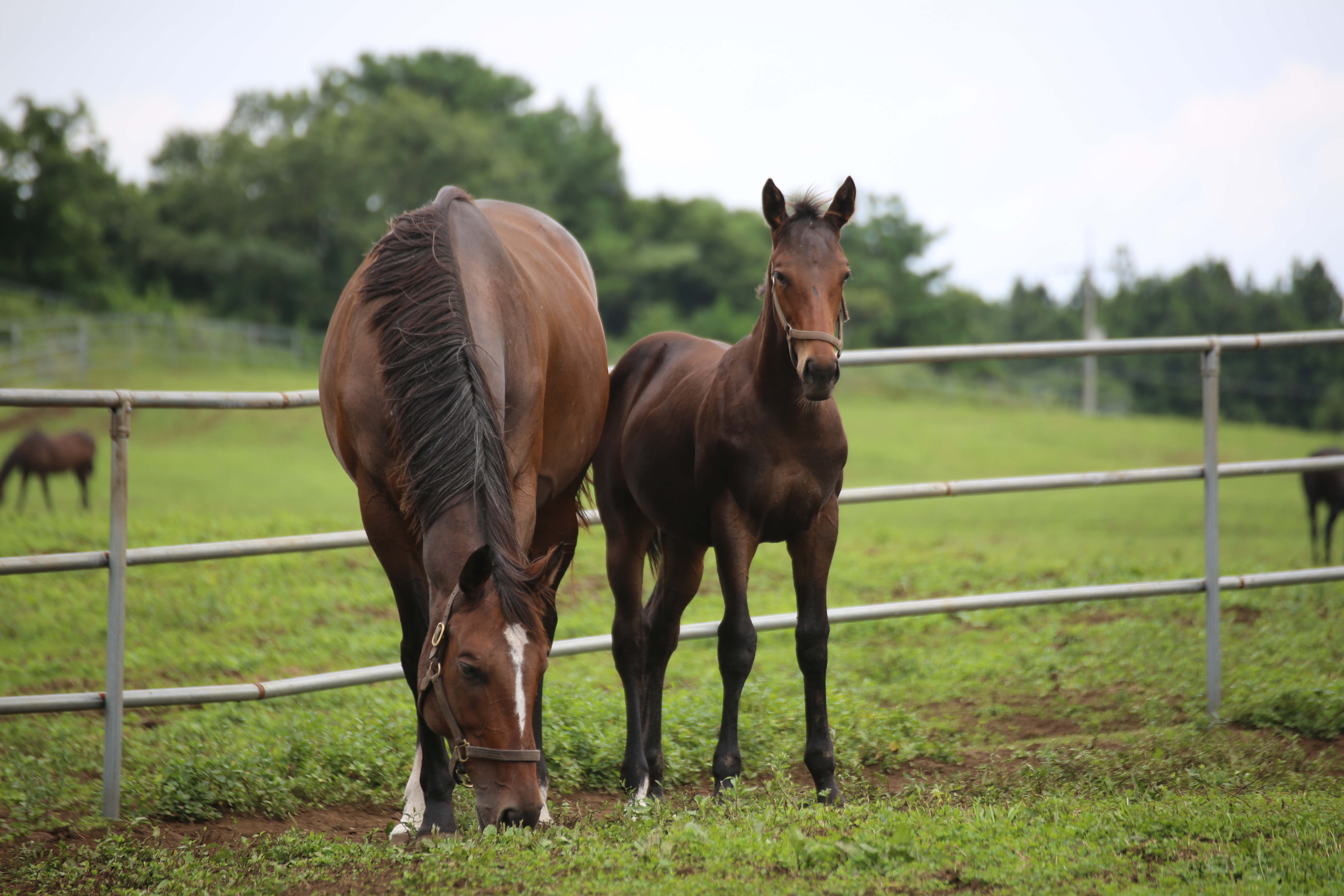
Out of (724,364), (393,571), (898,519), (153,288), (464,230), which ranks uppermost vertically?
(153,288)

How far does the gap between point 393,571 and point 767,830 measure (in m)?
1.39

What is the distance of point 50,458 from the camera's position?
14.0m

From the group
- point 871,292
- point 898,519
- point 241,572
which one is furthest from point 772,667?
point 871,292

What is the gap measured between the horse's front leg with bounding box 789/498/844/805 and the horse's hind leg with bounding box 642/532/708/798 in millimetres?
556

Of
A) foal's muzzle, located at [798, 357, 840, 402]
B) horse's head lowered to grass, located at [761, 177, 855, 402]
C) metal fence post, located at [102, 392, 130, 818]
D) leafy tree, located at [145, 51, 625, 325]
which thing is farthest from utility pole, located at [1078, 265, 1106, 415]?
metal fence post, located at [102, 392, 130, 818]

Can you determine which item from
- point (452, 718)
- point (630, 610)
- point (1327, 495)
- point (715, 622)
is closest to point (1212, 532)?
point (715, 622)

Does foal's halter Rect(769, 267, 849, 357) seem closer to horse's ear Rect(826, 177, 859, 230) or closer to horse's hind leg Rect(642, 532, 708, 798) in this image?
horse's ear Rect(826, 177, 859, 230)

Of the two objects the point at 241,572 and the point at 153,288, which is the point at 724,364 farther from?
the point at 153,288

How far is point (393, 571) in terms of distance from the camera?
315cm

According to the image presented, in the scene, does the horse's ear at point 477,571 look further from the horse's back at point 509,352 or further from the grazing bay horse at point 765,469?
the grazing bay horse at point 765,469

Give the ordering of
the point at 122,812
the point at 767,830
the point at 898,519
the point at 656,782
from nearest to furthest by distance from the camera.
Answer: the point at 767,830, the point at 122,812, the point at 656,782, the point at 898,519

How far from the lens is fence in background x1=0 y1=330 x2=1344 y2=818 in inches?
134

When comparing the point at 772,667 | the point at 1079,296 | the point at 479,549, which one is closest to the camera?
the point at 479,549

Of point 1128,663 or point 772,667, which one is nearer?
point 1128,663
